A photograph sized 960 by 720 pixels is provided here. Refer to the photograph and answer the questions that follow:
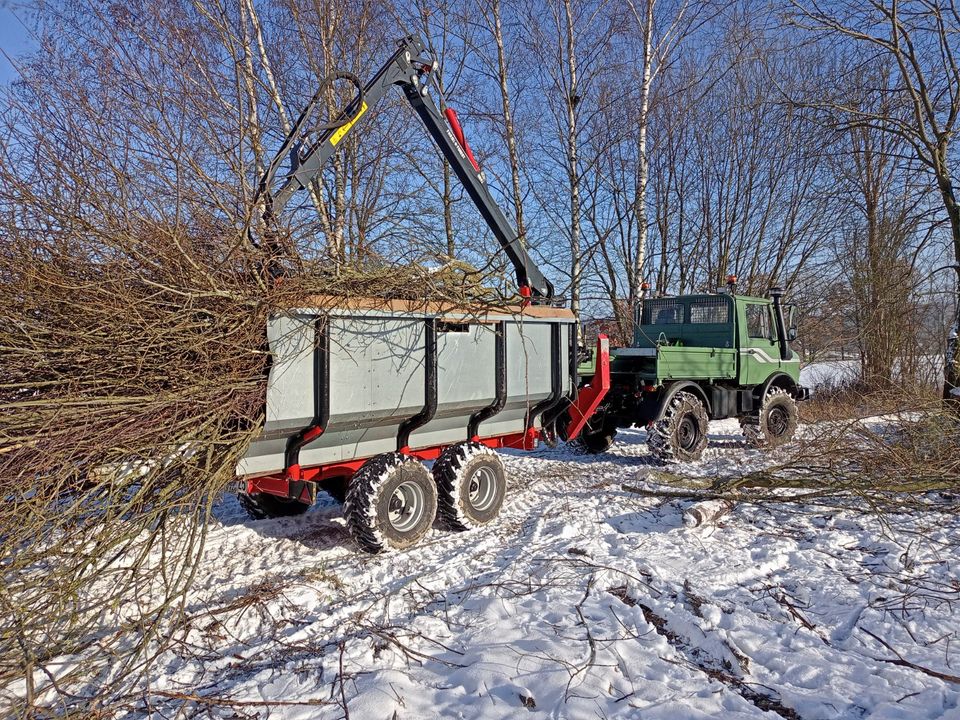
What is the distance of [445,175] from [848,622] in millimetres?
10871

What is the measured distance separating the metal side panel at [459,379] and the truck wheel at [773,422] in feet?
18.1

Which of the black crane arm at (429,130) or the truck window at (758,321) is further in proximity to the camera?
the truck window at (758,321)

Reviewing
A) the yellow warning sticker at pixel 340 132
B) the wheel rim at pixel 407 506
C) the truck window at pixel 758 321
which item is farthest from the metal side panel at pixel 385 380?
the truck window at pixel 758 321

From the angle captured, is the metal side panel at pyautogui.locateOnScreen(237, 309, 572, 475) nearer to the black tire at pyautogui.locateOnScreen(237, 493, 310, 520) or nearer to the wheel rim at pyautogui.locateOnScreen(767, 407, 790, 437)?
the black tire at pyautogui.locateOnScreen(237, 493, 310, 520)

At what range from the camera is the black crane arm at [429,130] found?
527 centimetres

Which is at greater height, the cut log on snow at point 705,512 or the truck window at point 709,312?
the truck window at point 709,312

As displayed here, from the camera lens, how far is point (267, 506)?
598cm

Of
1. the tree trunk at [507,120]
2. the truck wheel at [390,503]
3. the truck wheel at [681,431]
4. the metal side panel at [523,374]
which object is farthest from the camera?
the tree trunk at [507,120]

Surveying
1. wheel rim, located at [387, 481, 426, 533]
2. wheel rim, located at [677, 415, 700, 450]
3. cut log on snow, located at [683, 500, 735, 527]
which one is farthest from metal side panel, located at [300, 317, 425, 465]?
wheel rim, located at [677, 415, 700, 450]

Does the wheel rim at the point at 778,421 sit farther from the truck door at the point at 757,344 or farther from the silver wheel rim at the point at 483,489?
the silver wheel rim at the point at 483,489

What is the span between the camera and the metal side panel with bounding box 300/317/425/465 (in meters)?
4.50

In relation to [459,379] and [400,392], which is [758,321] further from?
[400,392]

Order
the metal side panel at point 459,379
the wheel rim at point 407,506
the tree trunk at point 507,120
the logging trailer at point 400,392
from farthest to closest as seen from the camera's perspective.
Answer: the tree trunk at point 507,120, the metal side panel at point 459,379, the wheel rim at point 407,506, the logging trailer at point 400,392

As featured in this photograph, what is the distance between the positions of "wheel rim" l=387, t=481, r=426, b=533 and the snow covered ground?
23cm
